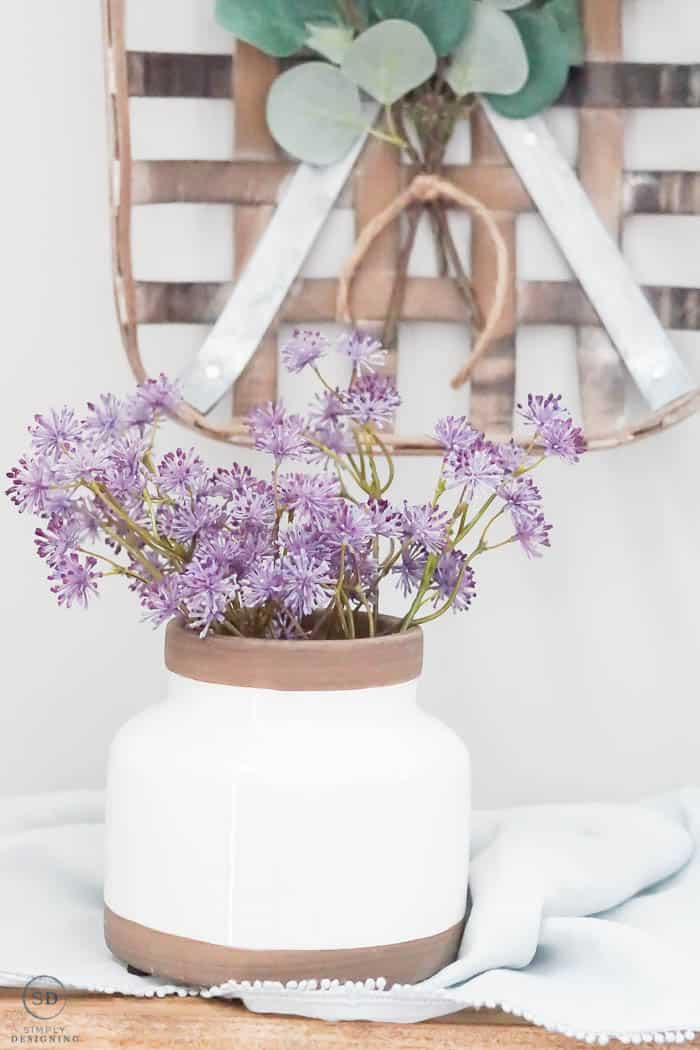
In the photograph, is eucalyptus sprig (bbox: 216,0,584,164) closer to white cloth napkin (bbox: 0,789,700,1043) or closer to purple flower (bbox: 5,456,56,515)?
purple flower (bbox: 5,456,56,515)

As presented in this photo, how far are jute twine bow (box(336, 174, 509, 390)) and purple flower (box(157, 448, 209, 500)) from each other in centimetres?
35

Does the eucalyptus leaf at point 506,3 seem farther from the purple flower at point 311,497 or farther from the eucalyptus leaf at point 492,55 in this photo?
the purple flower at point 311,497

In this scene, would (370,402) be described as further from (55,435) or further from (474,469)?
(55,435)

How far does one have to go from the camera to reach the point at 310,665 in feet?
2.22

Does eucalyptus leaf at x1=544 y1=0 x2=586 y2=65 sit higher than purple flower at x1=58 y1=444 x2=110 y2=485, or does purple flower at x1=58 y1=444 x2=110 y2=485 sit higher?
eucalyptus leaf at x1=544 y1=0 x2=586 y2=65

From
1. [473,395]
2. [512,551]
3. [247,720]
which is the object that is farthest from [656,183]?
[247,720]

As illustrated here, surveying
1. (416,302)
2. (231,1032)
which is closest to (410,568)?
(231,1032)

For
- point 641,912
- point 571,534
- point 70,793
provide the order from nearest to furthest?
1. point 641,912
2. point 70,793
3. point 571,534

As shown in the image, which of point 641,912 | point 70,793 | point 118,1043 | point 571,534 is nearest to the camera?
point 118,1043

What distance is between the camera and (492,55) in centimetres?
99

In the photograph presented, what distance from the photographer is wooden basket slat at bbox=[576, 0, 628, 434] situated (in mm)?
1020

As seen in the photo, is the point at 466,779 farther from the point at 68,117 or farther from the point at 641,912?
the point at 68,117

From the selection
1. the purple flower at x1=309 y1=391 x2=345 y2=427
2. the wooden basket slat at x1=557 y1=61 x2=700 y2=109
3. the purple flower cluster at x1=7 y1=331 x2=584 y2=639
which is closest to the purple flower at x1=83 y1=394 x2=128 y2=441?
the purple flower cluster at x1=7 y1=331 x2=584 y2=639

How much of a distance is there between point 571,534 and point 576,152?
318 mm
